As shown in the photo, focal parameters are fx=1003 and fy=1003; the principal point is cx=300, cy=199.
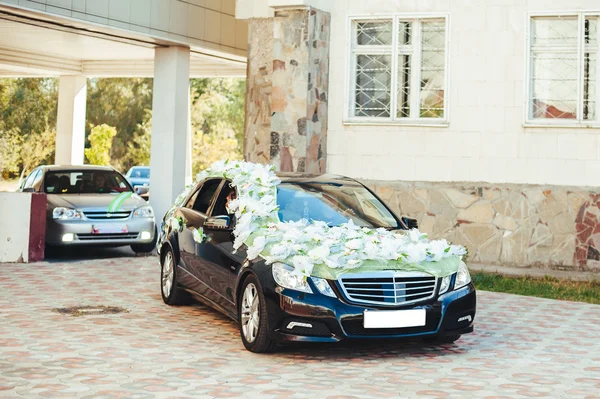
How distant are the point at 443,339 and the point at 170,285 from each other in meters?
3.67

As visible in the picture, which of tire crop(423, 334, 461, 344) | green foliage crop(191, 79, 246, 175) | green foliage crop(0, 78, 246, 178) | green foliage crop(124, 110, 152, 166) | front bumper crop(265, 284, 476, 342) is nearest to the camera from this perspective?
front bumper crop(265, 284, 476, 342)

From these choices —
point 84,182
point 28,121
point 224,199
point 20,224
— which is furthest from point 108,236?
point 28,121

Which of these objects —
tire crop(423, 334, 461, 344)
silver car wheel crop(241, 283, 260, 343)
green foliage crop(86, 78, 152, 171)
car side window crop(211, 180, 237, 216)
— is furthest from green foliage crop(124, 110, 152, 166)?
silver car wheel crop(241, 283, 260, 343)

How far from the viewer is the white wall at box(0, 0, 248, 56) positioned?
16.6 meters

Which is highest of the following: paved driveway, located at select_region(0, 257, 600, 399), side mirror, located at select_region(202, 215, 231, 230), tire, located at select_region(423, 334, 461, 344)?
side mirror, located at select_region(202, 215, 231, 230)

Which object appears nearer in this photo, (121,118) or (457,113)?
(457,113)

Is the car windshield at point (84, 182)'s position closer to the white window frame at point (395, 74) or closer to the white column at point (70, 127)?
the white window frame at point (395, 74)

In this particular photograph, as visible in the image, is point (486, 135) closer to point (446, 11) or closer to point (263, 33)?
point (446, 11)

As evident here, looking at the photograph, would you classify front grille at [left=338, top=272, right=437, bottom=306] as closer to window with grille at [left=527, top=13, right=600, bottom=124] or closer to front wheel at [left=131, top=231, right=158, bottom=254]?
window with grille at [left=527, top=13, right=600, bottom=124]

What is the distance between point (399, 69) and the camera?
16141mm

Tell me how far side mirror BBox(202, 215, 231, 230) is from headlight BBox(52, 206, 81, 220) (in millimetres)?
6832

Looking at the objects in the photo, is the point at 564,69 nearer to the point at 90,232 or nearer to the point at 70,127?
the point at 90,232

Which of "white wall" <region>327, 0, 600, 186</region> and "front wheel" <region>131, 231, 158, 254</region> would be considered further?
"front wheel" <region>131, 231, 158, 254</region>

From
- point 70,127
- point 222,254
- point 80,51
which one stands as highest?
point 80,51
